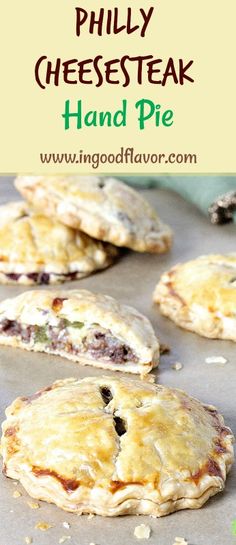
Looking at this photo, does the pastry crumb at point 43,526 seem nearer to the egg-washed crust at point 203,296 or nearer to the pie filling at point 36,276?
the egg-washed crust at point 203,296

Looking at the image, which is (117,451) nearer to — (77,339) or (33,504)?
(33,504)

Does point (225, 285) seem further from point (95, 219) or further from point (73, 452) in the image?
point (73, 452)

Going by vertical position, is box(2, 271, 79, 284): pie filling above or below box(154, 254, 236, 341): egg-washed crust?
below

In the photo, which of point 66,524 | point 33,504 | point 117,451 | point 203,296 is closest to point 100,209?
point 203,296

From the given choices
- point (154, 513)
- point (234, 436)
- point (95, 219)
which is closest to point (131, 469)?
point (154, 513)

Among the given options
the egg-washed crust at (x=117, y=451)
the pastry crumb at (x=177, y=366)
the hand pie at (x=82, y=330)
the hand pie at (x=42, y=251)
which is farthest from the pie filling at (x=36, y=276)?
the egg-washed crust at (x=117, y=451)

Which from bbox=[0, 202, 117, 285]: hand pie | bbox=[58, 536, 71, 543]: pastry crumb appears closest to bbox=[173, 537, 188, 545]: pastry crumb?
bbox=[58, 536, 71, 543]: pastry crumb

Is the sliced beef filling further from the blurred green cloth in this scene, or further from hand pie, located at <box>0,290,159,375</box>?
the blurred green cloth
